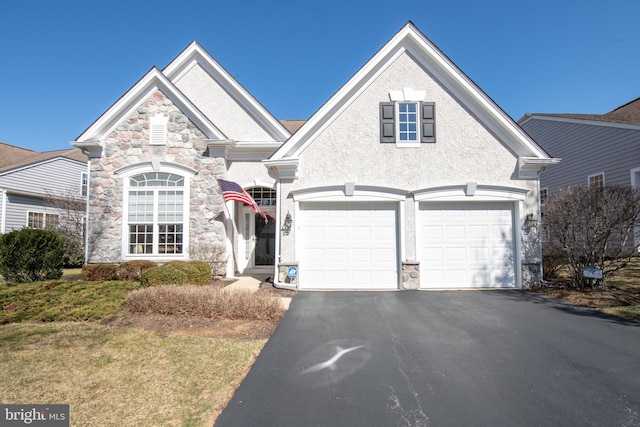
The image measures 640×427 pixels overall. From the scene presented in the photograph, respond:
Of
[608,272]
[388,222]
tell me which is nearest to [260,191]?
[388,222]

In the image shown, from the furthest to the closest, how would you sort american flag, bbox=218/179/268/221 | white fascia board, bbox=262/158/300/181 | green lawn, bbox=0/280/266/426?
american flag, bbox=218/179/268/221
white fascia board, bbox=262/158/300/181
green lawn, bbox=0/280/266/426

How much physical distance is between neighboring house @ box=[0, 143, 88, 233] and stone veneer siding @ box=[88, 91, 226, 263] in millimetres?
8890

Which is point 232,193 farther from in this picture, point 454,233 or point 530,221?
point 530,221

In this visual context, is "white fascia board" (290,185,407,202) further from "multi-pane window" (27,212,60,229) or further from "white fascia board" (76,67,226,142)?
"multi-pane window" (27,212,60,229)

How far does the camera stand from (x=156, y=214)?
12.0m

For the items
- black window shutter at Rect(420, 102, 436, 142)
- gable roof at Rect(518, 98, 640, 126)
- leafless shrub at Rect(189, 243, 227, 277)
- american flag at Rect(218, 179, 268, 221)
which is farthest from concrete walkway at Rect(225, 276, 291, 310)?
gable roof at Rect(518, 98, 640, 126)

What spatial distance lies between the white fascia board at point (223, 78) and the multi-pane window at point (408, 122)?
4.73m

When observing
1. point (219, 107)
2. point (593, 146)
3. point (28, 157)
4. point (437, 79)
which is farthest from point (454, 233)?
point (28, 157)

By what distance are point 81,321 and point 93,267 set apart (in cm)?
534

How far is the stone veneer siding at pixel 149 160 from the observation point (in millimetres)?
12008

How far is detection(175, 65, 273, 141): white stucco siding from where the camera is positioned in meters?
13.5

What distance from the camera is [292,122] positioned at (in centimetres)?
1888

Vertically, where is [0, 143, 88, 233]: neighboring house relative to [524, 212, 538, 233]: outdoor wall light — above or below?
above
